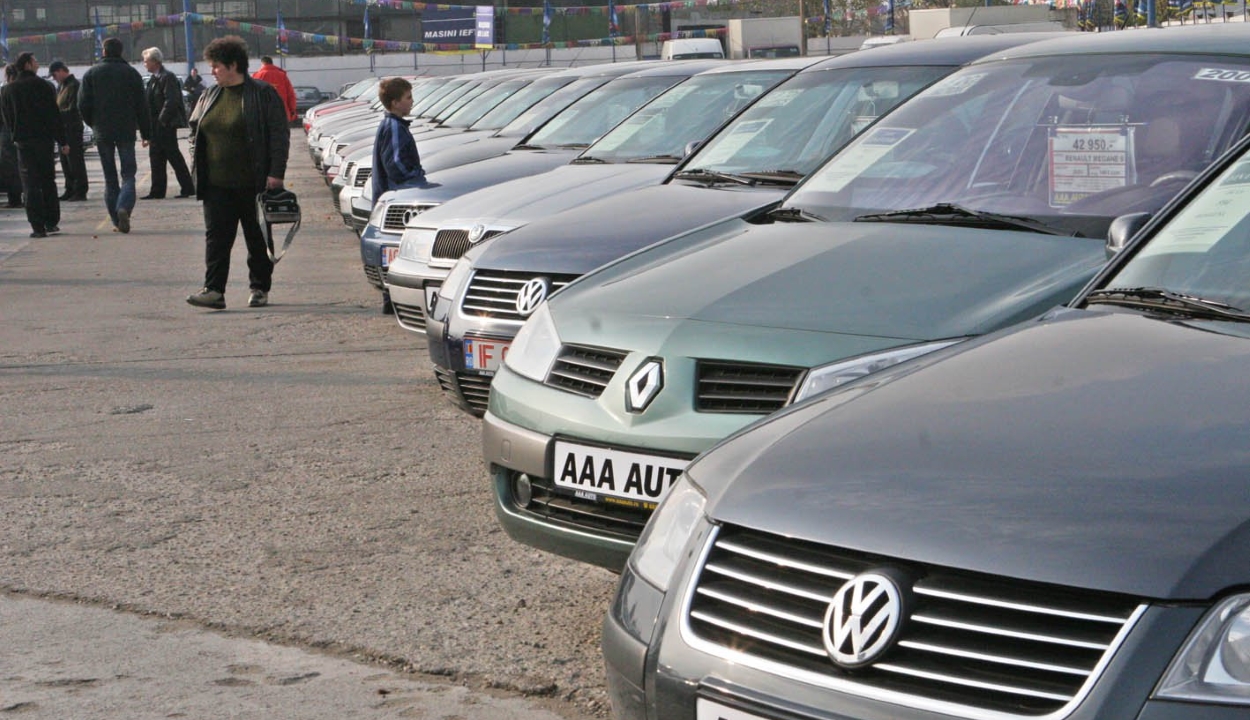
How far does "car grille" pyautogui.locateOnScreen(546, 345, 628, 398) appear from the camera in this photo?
4.12 m

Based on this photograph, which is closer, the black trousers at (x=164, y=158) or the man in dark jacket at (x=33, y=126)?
the man in dark jacket at (x=33, y=126)

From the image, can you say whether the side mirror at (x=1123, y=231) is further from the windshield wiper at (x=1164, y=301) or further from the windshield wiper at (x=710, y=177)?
the windshield wiper at (x=710, y=177)

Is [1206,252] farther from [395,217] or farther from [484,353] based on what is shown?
[395,217]

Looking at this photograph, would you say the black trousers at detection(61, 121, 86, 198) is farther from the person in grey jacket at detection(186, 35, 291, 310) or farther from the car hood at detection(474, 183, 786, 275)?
the car hood at detection(474, 183, 786, 275)

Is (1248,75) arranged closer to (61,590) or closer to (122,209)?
(61,590)

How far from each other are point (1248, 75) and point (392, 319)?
624 centimetres

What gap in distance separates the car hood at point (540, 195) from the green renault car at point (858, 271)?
2.30 meters

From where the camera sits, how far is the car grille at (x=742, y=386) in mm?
3836

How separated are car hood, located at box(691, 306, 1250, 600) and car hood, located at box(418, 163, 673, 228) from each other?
15.2ft

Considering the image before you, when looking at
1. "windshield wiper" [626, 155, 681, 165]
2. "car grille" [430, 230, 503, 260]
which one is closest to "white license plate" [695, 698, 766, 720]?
"car grille" [430, 230, 503, 260]

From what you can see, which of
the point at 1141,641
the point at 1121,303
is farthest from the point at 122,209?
the point at 1141,641

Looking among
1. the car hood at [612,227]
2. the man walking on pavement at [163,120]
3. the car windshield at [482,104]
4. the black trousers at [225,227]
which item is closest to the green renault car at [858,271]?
the car hood at [612,227]

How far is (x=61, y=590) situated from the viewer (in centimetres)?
468

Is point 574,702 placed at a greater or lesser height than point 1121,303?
lesser
